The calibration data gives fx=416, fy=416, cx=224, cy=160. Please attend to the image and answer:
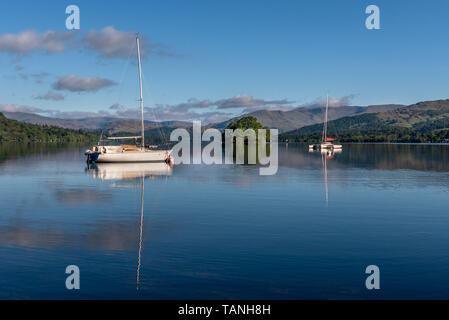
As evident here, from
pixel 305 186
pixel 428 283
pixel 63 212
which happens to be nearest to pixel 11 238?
pixel 63 212

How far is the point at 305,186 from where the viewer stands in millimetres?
38312

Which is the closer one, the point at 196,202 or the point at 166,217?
the point at 166,217

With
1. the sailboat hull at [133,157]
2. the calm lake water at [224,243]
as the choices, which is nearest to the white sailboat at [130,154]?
the sailboat hull at [133,157]

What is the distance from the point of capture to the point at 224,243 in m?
17.6

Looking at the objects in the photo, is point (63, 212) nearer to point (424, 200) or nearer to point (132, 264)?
point (132, 264)

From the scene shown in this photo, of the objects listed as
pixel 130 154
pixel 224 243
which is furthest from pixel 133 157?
pixel 224 243

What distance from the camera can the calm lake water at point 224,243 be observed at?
41.0 ft

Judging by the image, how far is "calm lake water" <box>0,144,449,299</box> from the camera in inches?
492

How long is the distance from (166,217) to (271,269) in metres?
10.8

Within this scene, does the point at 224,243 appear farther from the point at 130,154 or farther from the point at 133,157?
the point at 133,157

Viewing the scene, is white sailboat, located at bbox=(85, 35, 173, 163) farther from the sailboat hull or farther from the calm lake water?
the calm lake water

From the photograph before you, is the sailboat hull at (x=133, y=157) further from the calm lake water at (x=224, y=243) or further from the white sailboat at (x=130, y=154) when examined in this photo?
the calm lake water at (x=224, y=243)

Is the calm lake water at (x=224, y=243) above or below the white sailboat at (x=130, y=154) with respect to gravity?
below

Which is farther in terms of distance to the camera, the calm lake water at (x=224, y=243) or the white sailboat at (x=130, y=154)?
the white sailboat at (x=130, y=154)
